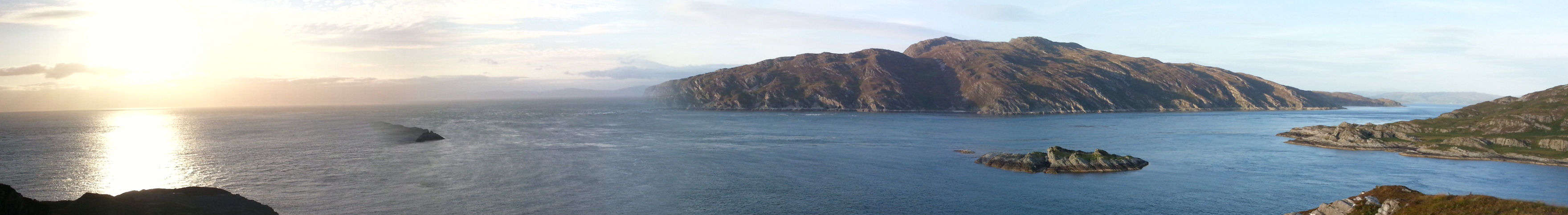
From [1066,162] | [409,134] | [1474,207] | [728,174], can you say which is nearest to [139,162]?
[409,134]

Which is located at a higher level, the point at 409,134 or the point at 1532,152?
the point at 1532,152

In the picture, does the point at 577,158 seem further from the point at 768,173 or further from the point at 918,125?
the point at 918,125

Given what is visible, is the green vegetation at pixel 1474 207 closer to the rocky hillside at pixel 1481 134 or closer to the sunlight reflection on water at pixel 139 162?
the rocky hillside at pixel 1481 134

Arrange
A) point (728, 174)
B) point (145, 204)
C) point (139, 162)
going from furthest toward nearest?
point (139, 162), point (728, 174), point (145, 204)

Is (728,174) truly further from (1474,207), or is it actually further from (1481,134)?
(1481,134)

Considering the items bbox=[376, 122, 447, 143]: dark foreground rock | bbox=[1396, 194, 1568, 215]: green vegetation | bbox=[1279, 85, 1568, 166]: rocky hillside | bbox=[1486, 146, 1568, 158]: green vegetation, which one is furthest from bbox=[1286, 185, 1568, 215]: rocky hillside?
bbox=[376, 122, 447, 143]: dark foreground rock

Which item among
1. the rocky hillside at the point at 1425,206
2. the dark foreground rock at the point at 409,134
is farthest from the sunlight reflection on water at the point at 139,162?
the rocky hillside at the point at 1425,206

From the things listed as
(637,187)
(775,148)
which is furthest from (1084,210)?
(775,148)

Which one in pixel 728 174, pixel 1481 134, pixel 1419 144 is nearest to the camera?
pixel 728 174
